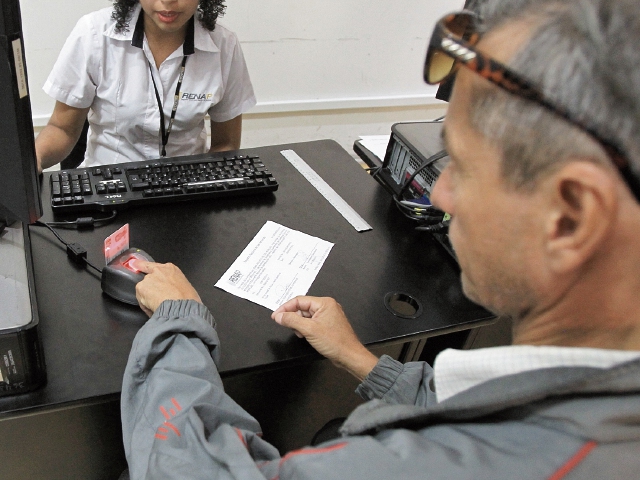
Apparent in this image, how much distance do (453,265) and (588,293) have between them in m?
0.61

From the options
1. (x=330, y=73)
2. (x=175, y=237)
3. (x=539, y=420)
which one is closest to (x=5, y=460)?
(x=175, y=237)

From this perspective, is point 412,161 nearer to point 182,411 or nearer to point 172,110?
point 172,110

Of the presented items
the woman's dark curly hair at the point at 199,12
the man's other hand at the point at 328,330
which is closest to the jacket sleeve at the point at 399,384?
the man's other hand at the point at 328,330

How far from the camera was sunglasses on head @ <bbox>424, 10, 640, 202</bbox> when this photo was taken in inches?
16.2

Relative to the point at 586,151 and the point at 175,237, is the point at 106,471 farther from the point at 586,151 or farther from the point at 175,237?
the point at 586,151

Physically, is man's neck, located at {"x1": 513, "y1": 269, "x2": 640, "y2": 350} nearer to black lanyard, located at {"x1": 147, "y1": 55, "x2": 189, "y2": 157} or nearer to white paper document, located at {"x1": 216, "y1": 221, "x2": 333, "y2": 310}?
white paper document, located at {"x1": 216, "y1": 221, "x2": 333, "y2": 310}

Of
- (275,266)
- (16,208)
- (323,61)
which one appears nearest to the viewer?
(16,208)

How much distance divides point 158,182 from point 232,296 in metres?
0.38

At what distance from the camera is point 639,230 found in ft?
1.43

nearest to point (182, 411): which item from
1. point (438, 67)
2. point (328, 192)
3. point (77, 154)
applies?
point (438, 67)

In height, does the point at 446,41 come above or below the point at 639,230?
above

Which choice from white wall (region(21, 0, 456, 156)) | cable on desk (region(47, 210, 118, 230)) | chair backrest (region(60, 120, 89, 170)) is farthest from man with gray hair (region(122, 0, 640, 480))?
white wall (region(21, 0, 456, 156))

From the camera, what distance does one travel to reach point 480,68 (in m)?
0.47

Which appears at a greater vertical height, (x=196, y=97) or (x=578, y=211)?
(x=578, y=211)
